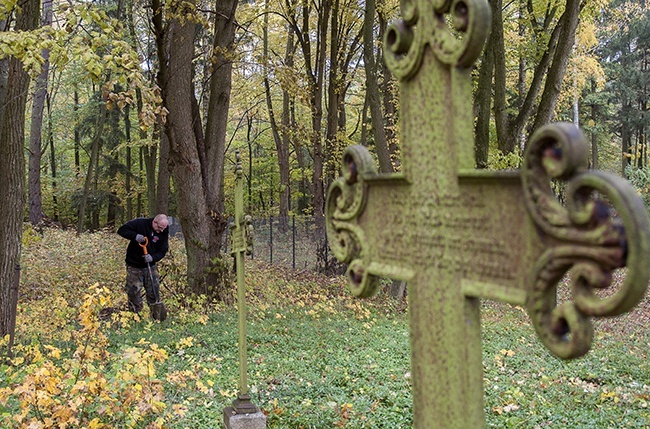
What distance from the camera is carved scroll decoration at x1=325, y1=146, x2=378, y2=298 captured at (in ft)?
7.70

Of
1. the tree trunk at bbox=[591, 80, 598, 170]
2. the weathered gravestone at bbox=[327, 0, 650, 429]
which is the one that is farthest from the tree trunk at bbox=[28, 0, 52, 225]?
the tree trunk at bbox=[591, 80, 598, 170]

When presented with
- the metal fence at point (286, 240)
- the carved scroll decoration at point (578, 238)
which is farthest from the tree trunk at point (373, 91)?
the carved scroll decoration at point (578, 238)

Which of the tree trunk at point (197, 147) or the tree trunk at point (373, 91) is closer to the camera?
the tree trunk at point (197, 147)

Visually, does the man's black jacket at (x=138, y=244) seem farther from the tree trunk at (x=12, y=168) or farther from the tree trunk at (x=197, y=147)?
the tree trunk at (x=12, y=168)

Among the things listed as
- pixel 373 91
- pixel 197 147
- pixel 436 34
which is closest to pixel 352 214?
pixel 436 34

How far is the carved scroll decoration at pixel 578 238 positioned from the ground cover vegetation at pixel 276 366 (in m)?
3.32

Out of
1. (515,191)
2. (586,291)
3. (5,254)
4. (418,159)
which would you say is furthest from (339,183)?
(5,254)

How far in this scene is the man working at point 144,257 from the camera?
941 centimetres

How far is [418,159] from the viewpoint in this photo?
208 cm

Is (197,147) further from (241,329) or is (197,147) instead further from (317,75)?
(317,75)

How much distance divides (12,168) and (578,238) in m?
7.97

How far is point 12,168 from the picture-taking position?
7.69 m

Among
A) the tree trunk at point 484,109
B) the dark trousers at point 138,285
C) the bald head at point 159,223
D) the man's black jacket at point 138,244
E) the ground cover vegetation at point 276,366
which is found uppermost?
the tree trunk at point 484,109

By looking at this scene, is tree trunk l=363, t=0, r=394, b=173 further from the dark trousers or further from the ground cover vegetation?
the dark trousers
